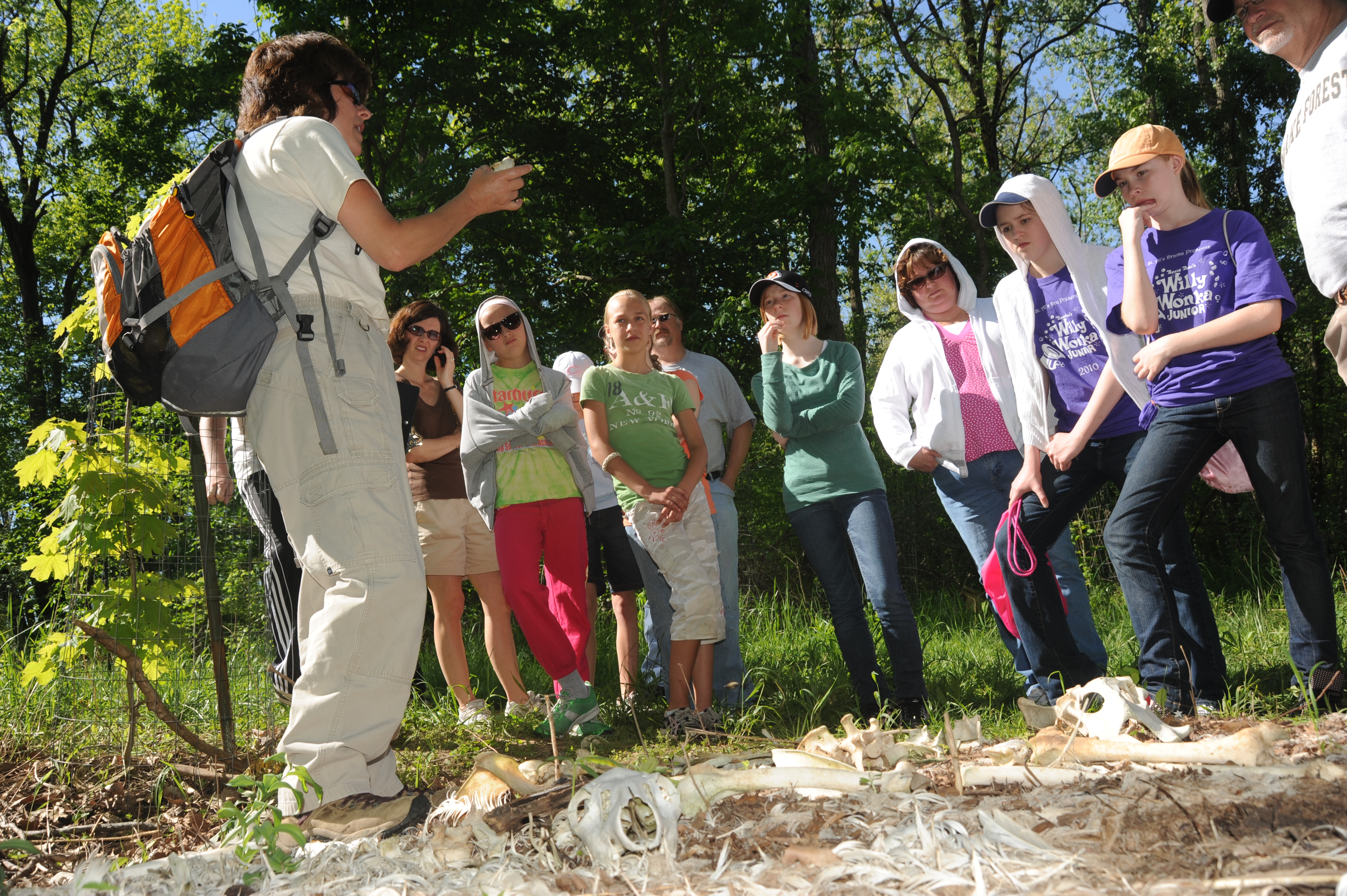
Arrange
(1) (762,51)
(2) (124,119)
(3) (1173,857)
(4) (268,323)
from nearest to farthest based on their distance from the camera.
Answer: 1. (3) (1173,857)
2. (4) (268,323)
3. (1) (762,51)
4. (2) (124,119)

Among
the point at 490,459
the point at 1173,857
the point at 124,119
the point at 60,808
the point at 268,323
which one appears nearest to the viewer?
the point at 1173,857

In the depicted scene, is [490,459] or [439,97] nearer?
[490,459]

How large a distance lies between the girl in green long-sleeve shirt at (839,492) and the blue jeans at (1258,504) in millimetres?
978

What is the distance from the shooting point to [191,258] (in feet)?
8.03

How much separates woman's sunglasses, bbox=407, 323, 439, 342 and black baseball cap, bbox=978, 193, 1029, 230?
2655mm

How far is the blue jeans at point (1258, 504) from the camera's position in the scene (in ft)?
10.3

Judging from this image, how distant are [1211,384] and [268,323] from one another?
298 centimetres

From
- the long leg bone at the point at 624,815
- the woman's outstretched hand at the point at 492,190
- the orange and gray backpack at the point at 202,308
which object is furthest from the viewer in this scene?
the woman's outstretched hand at the point at 492,190

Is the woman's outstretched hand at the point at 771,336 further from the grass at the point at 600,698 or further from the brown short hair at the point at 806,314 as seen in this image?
the grass at the point at 600,698

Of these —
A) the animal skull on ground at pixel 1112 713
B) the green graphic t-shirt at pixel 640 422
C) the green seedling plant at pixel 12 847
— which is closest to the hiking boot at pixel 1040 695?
the animal skull on ground at pixel 1112 713

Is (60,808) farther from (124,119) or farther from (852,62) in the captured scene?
(124,119)

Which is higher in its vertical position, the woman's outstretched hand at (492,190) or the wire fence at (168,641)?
the woman's outstretched hand at (492,190)

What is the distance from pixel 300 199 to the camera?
2.51 meters

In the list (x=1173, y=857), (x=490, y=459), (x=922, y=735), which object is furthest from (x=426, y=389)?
(x=1173, y=857)
